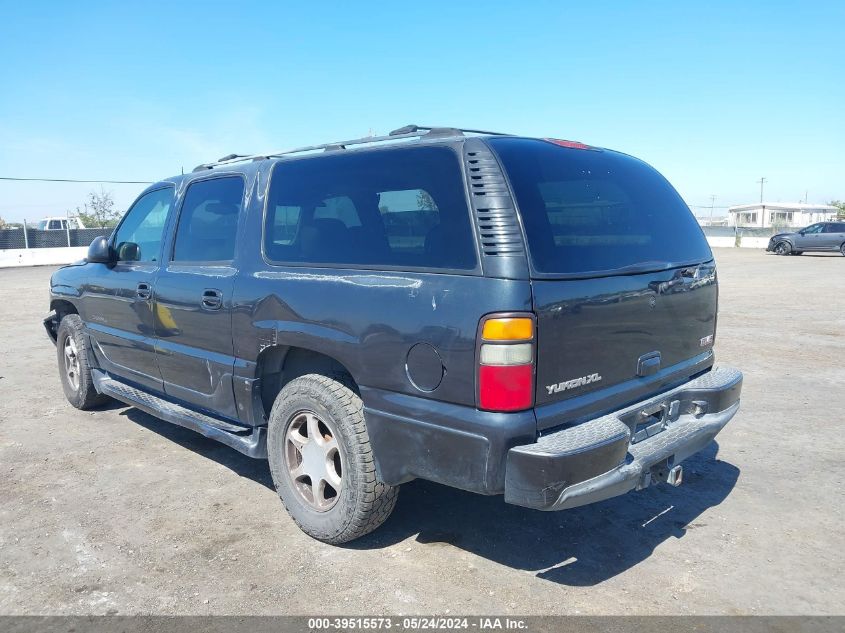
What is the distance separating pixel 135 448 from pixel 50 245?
24401mm

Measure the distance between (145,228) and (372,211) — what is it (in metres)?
2.41

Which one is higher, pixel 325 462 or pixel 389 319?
pixel 389 319

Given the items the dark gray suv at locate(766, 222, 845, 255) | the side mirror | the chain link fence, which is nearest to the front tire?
the side mirror

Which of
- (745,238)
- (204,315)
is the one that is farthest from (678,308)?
(745,238)

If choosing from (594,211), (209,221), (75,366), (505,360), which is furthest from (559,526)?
(75,366)

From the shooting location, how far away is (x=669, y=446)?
124 inches

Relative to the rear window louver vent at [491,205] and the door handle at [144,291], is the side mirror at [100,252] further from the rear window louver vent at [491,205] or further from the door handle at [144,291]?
the rear window louver vent at [491,205]

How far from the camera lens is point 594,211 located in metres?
3.16

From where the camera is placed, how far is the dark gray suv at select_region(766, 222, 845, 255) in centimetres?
2697

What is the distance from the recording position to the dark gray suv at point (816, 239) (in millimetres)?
26969

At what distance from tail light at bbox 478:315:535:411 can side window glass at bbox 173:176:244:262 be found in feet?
6.32

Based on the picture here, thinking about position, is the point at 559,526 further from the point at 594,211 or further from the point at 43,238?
the point at 43,238

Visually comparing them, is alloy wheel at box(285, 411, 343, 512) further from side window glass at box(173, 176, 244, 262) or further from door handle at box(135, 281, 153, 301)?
door handle at box(135, 281, 153, 301)

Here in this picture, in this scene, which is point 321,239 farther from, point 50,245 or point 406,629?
point 50,245
